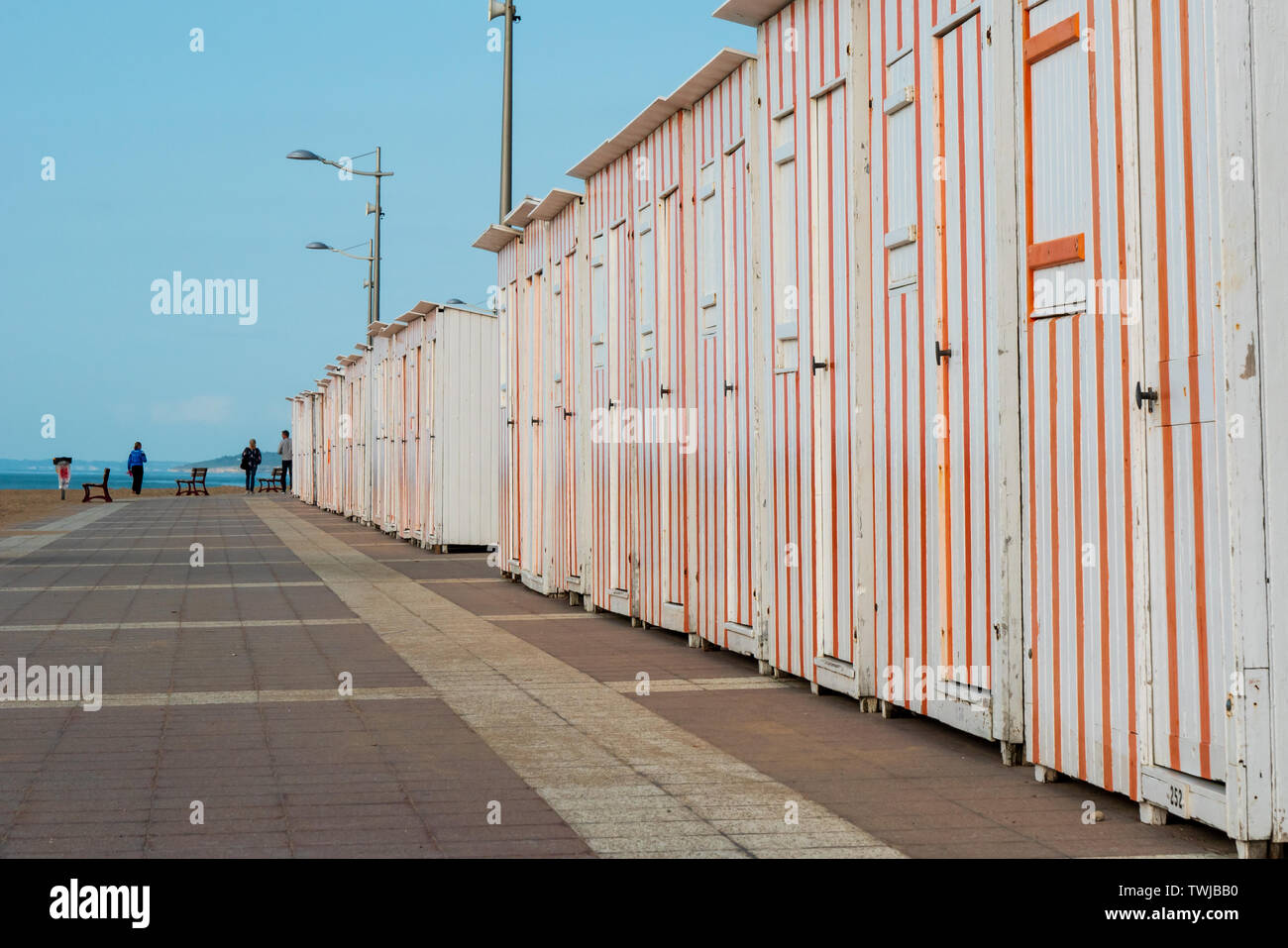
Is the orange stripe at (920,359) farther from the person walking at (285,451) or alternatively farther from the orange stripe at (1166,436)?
the person walking at (285,451)

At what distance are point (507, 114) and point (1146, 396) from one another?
15.8 meters

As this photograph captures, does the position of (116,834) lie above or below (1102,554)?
below

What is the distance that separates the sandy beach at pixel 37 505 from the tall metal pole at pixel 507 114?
1252 cm

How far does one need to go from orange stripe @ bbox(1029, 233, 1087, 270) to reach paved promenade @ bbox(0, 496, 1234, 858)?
78.7 inches

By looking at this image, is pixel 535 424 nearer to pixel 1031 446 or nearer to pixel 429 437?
pixel 429 437

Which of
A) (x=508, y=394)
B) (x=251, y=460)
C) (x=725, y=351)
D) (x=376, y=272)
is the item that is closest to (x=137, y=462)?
(x=251, y=460)

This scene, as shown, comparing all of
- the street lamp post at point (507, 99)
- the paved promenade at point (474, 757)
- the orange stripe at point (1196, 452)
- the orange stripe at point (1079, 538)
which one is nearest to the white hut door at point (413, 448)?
the street lamp post at point (507, 99)

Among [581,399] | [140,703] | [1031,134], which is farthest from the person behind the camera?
[581,399]

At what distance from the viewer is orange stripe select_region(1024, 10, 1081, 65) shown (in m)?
5.58

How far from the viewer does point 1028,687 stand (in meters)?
5.99

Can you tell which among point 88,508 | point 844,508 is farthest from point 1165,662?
point 88,508

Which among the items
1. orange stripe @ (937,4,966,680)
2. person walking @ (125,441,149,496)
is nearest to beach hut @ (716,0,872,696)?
orange stripe @ (937,4,966,680)
